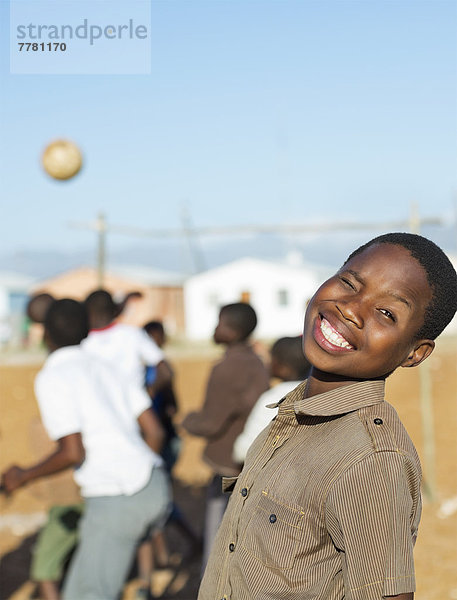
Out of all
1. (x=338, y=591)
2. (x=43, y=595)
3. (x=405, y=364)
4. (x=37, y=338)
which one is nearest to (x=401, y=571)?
(x=338, y=591)

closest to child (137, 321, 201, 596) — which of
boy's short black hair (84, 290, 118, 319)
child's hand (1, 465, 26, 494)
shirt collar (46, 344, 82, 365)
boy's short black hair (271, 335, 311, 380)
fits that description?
boy's short black hair (84, 290, 118, 319)

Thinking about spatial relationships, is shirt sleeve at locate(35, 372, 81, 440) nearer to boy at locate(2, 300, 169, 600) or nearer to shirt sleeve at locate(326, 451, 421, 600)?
boy at locate(2, 300, 169, 600)

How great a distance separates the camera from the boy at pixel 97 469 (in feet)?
10.8

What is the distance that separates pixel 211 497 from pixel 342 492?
3.25 meters

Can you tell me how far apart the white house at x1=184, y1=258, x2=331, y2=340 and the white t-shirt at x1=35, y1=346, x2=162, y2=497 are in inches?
1506

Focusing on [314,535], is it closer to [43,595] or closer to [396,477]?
[396,477]

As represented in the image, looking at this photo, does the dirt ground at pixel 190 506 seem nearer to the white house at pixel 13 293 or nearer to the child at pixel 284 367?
the child at pixel 284 367

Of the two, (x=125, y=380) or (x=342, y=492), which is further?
(x=125, y=380)

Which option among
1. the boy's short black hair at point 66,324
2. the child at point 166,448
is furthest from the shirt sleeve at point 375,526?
the child at point 166,448

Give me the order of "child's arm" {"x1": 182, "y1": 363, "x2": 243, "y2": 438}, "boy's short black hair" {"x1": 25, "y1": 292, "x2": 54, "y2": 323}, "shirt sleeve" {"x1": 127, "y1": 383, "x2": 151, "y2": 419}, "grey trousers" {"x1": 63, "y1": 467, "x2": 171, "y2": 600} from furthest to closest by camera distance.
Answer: "boy's short black hair" {"x1": 25, "y1": 292, "x2": 54, "y2": 323} → "child's arm" {"x1": 182, "y1": 363, "x2": 243, "y2": 438} → "shirt sleeve" {"x1": 127, "y1": 383, "x2": 151, "y2": 419} → "grey trousers" {"x1": 63, "y1": 467, "x2": 171, "y2": 600}

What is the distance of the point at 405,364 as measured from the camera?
5.50 feet

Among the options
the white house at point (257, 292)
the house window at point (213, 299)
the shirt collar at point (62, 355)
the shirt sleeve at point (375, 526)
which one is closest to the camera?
the shirt sleeve at point (375, 526)

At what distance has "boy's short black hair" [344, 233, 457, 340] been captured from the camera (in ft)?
5.37

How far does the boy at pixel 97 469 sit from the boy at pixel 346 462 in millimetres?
1621
